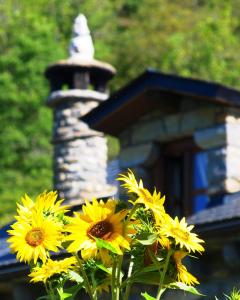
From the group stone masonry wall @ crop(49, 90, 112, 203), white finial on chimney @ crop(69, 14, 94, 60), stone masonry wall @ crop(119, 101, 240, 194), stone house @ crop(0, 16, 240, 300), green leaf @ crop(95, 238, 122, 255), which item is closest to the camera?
green leaf @ crop(95, 238, 122, 255)

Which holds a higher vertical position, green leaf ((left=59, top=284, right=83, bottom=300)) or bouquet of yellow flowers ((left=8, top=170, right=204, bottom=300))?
bouquet of yellow flowers ((left=8, top=170, right=204, bottom=300))

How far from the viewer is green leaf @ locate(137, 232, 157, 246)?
9.82ft

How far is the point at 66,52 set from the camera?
35.8 meters

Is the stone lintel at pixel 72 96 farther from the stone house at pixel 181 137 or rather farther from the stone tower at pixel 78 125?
the stone house at pixel 181 137

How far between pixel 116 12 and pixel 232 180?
1352 inches

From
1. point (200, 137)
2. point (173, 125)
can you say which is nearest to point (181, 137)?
point (173, 125)

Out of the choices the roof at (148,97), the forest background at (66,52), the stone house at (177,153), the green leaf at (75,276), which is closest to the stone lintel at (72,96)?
the stone house at (177,153)

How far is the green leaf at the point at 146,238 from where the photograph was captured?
9.82ft

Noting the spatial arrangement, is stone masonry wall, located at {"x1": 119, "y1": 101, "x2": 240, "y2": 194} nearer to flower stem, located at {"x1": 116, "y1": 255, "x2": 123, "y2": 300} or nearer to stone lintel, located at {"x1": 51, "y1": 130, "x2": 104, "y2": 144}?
stone lintel, located at {"x1": 51, "y1": 130, "x2": 104, "y2": 144}

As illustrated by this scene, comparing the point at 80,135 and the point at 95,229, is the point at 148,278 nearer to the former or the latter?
the point at 95,229

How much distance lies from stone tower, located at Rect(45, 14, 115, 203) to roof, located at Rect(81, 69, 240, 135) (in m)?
0.91

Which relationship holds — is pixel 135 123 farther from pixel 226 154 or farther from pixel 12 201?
pixel 12 201

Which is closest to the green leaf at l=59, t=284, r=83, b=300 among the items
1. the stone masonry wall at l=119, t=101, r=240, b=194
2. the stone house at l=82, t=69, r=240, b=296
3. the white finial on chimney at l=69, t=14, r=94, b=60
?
the stone house at l=82, t=69, r=240, b=296

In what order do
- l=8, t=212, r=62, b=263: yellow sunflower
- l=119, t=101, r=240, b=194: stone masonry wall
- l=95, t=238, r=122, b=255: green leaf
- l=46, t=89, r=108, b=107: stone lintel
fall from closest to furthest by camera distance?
1. l=95, t=238, r=122, b=255: green leaf
2. l=8, t=212, r=62, b=263: yellow sunflower
3. l=119, t=101, r=240, b=194: stone masonry wall
4. l=46, t=89, r=108, b=107: stone lintel
